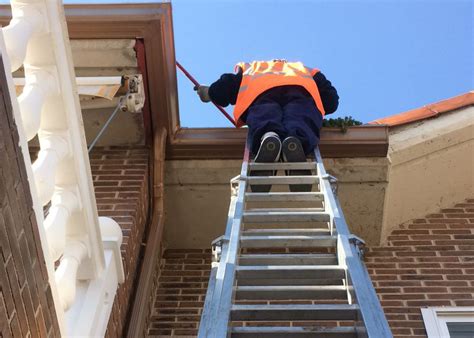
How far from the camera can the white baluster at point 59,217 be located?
3633 millimetres

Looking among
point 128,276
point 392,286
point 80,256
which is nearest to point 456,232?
point 392,286

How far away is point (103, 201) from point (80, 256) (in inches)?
70.9

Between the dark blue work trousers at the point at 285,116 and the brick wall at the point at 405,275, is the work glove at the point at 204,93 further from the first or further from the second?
the brick wall at the point at 405,275

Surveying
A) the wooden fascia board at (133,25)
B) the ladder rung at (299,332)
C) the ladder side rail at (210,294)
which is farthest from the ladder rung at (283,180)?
the ladder rung at (299,332)

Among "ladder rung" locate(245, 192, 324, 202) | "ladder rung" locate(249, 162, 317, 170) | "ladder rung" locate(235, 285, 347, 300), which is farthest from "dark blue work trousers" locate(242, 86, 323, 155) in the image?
"ladder rung" locate(235, 285, 347, 300)

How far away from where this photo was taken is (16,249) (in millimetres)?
2881

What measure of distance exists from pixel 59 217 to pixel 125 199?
221 cm

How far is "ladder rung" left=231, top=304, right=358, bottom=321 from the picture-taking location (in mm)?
3092

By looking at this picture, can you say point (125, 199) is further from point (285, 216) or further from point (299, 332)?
point (299, 332)

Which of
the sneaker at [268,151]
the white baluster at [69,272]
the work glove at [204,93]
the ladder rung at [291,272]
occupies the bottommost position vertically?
the ladder rung at [291,272]

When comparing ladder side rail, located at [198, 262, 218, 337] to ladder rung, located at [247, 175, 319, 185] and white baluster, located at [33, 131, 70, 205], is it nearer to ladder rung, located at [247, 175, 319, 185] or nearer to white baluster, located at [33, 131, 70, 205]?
white baluster, located at [33, 131, 70, 205]

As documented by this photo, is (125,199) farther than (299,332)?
Yes

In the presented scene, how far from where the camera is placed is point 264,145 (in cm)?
534

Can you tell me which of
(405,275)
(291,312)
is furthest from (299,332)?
(405,275)
